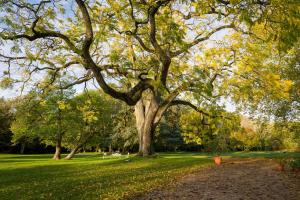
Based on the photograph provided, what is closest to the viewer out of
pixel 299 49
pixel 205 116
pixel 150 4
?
pixel 150 4

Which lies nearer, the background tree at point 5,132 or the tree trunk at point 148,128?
the tree trunk at point 148,128

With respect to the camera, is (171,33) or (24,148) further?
(24,148)

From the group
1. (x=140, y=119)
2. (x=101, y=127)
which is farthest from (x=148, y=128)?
(x=101, y=127)

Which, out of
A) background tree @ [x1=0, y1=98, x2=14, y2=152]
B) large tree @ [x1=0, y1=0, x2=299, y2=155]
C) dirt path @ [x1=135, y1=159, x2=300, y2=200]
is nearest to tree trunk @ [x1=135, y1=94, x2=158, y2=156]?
large tree @ [x1=0, y1=0, x2=299, y2=155]

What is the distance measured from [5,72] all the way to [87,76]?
236 inches

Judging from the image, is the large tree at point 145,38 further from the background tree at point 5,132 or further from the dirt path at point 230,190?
the background tree at point 5,132

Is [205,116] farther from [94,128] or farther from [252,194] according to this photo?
[94,128]

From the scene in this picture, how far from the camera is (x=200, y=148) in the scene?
81688mm

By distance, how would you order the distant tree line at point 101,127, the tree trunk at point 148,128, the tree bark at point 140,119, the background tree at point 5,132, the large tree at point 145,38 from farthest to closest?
the background tree at point 5,132 → the tree bark at point 140,119 → the tree trunk at point 148,128 → the distant tree line at point 101,127 → the large tree at point 145,38

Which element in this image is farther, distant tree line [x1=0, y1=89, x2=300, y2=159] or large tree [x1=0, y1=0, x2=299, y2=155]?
distant tree line [x1=0, y1=89, x2=300, y2=159]

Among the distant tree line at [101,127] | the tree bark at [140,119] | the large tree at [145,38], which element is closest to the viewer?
the large tree at [145,38]

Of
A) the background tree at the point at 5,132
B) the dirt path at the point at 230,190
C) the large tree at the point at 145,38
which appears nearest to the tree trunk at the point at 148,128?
the large tree at the point at 145,38

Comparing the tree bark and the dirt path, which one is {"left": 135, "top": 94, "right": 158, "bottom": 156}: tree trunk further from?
the dirt path

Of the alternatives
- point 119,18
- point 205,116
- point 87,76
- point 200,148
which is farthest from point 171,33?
point 200,148
